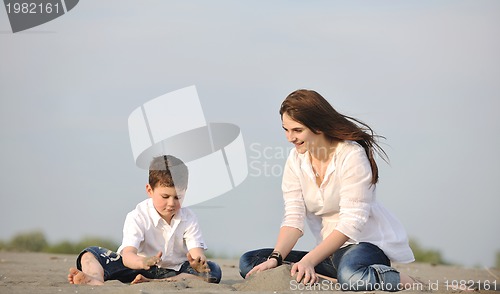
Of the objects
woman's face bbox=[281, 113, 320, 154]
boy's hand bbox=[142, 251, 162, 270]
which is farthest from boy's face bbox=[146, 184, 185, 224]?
woman's face bbox=[281, 113, 320, 154]

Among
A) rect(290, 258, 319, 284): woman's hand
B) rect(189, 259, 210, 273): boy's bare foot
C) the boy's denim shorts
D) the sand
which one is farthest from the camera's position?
the boy's denim shorts

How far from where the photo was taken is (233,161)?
591cm

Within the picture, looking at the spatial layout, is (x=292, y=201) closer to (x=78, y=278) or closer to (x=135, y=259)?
(x=135, y=259)

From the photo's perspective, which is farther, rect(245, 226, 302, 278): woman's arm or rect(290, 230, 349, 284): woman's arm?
rect(245, 226, 302, 278): woman's arm

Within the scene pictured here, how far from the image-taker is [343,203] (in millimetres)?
4500

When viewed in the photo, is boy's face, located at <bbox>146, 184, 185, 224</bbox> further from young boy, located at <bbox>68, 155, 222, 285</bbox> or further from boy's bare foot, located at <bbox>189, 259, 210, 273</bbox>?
boy's bare foot, located at <bbox>189, 259, 210, 273</bbox>

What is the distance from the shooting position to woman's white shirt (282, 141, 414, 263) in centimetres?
447

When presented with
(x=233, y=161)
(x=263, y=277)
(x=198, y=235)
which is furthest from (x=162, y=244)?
(x=233, y=161)

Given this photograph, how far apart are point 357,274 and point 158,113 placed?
2.41 metres

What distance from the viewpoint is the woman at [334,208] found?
4422mm

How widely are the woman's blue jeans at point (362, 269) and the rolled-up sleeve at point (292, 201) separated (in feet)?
1.06

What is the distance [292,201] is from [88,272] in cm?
138

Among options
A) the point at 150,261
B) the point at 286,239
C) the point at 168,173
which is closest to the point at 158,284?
the point at 150,261

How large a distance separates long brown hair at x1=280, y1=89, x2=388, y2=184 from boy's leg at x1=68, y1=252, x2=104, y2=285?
1.52 meters
